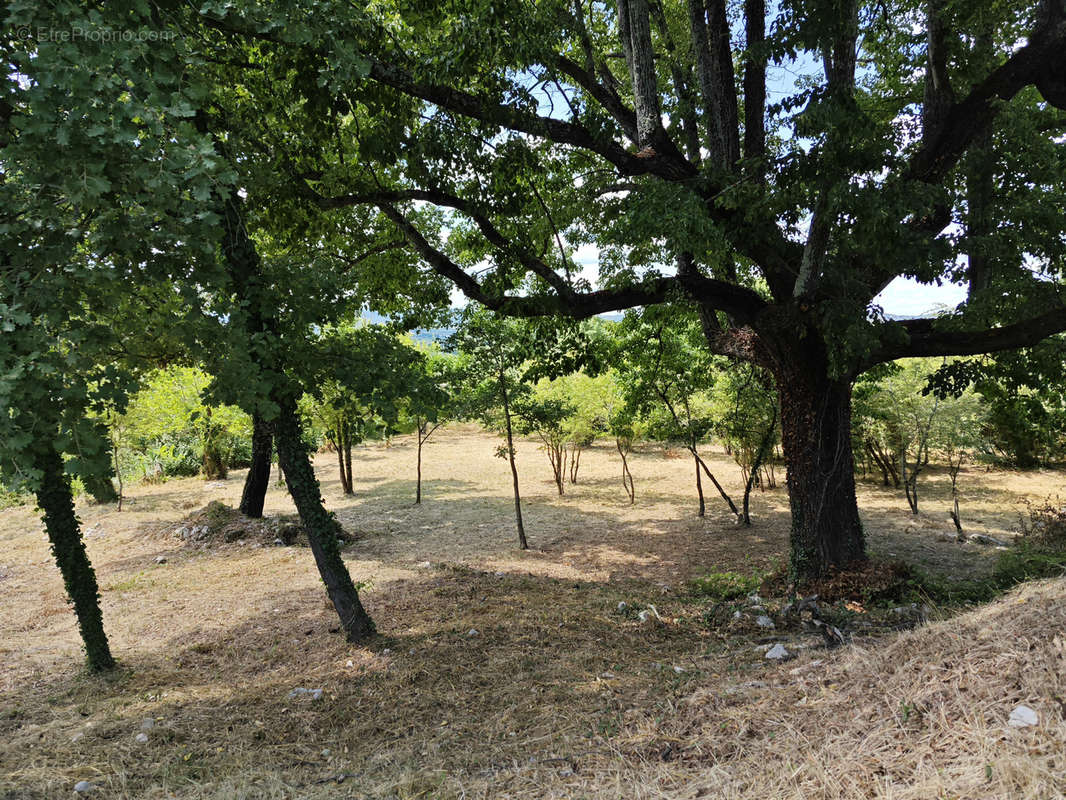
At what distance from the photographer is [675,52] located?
23.4 feet

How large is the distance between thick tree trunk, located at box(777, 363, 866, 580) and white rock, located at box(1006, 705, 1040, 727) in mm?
4491

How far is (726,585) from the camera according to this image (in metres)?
7.44

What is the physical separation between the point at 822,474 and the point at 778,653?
2880 mm

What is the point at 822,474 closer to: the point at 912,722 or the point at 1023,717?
the point at 912,722

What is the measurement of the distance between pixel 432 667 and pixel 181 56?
4626 mm

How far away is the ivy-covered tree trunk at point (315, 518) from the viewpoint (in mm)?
5184

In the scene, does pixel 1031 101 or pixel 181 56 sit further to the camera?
pixel 1031 101

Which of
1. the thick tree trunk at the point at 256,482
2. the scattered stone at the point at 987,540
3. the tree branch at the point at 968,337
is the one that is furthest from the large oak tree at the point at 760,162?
the thick tree trunk at the point at 256,482

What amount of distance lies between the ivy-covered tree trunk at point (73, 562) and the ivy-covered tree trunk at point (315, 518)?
176cm

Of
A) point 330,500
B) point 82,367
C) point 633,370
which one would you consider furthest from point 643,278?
point 330,500

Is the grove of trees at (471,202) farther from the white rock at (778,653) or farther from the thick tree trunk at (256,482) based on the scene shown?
the thick tree trunk at (256,482)

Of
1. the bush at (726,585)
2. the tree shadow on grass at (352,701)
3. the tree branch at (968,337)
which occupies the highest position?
the tree branch at (968,337)

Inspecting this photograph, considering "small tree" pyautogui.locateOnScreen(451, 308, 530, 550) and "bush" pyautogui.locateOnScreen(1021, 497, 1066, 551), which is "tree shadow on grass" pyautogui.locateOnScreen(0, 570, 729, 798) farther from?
"bush" pyautogui.locateOnScreen(1021, 497, 1066, 551)

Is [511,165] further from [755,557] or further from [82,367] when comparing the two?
[755,557]
